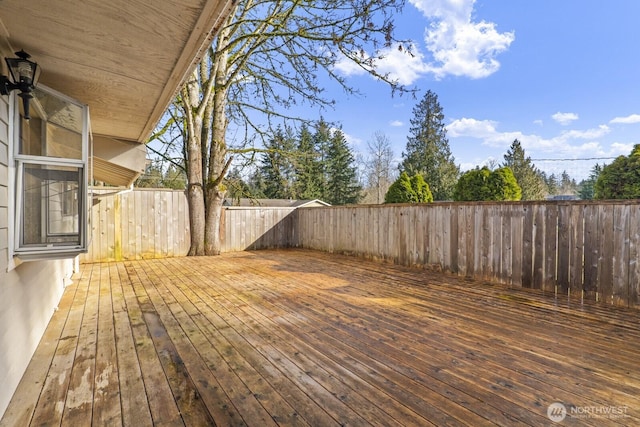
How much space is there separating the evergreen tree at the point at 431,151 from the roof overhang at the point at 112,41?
20673 millimetres

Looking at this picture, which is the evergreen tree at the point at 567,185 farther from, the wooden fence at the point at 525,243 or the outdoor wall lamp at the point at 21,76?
the outdoor wall lamp at the point at 21,76

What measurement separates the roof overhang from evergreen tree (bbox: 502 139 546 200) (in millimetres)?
23774

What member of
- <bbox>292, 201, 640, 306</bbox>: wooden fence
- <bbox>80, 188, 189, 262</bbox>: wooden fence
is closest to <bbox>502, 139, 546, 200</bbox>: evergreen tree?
<bbox>292, 201, 640, 306</bbox>: wooden fence

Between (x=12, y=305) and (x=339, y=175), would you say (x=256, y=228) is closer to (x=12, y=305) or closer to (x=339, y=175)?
(x=12, y=305)

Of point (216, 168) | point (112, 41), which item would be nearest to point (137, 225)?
point (216, 168)

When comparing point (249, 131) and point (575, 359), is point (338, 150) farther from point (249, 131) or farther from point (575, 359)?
point (575, 359)

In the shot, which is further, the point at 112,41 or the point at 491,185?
the point at 491,185

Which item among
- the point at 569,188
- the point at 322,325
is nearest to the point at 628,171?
the point at 322,325

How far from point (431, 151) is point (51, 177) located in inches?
892

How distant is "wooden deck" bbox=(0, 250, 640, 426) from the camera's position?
157cm

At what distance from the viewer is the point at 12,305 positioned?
1.92 m

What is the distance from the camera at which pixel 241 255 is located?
7.45m

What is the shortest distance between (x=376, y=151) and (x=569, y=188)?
2635cm

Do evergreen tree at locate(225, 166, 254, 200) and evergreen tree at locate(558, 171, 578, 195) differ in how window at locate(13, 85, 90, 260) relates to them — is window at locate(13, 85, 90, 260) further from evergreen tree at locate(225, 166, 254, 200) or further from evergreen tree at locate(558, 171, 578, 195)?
evergreen tree at locate(558, 171, 578, 195)
